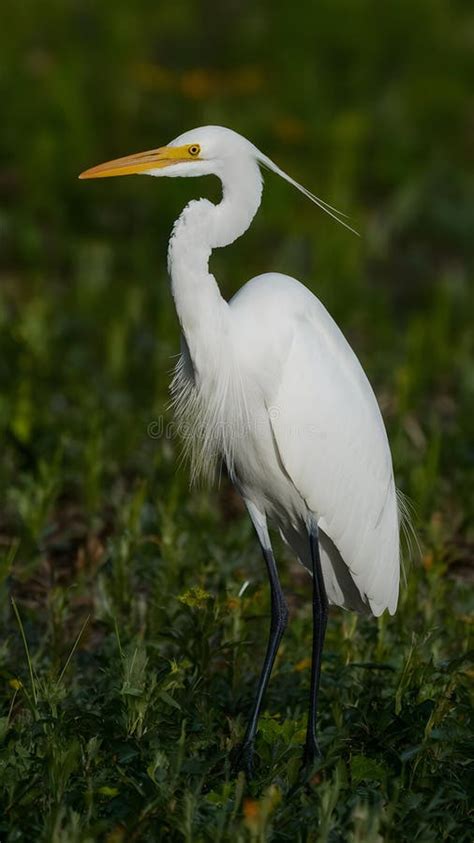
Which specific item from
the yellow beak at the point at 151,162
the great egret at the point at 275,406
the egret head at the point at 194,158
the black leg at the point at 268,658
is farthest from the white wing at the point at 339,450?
the yellow beak at the point at 151,162

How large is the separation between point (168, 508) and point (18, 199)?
4.45 m

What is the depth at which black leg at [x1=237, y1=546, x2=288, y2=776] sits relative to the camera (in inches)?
114

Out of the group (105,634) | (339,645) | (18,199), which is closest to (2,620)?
(105,634)

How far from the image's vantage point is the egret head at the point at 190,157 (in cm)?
288

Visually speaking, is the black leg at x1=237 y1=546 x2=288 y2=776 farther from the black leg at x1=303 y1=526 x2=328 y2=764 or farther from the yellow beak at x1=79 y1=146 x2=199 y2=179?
the yellow beak at x1=79 y1=146 x2=199 y2=179

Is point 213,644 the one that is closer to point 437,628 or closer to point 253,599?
point 253,599

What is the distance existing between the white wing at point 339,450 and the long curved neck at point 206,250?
0.21 m

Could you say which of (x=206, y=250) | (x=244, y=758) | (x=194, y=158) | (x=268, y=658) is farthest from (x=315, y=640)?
(x=194, y=158)

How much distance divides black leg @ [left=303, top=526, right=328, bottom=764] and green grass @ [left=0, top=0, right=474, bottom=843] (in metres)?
0.04

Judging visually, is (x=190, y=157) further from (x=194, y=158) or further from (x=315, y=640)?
(x=315, y=640)

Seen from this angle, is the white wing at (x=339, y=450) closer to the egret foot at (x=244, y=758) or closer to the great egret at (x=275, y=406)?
the great egret at (x=275, y=406)

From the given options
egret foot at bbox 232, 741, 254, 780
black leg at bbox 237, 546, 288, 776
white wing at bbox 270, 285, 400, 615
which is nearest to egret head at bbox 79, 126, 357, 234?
white wing at bbox 270, 285, 400, 615

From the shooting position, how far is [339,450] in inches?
124

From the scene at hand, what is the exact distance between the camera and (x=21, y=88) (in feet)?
28.3
